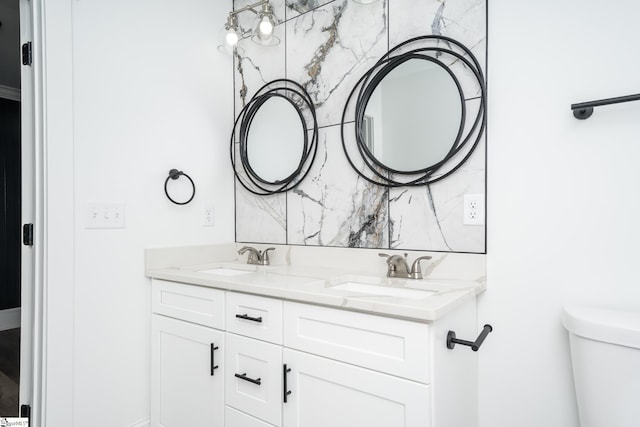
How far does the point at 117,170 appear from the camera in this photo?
1689 mm

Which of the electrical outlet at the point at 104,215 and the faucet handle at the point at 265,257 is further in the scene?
the faucet handle at the point at 265,257

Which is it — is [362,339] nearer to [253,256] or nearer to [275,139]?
[253,256]

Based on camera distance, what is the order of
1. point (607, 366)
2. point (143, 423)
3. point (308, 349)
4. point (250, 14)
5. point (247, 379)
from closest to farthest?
point (607, 366), point (308, 349), point (247, 379), point (143, 423), point (250, 14)

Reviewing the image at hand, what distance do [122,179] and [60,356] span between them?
782mm

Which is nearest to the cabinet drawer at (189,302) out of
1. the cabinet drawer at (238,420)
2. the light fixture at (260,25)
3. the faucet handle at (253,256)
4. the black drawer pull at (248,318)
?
the black drawer pull at (248,318)

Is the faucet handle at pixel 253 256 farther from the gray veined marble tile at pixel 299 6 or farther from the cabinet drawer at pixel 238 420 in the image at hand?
the gray veined marble tile at pixel 299 6

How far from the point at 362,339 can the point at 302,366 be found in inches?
10.4

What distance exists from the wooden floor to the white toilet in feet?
8.56

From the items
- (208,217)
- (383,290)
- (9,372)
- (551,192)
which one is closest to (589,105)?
(551,192)

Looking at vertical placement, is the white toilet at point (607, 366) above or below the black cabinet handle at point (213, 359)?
above

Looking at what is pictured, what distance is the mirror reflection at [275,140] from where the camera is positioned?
6.47ft

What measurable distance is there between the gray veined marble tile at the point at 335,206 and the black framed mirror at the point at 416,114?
0.07m

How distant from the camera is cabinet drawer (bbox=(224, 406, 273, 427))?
1.38 m

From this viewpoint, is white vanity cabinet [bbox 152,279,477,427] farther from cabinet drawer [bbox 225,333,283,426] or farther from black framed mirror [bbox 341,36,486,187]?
black framed mirror [bbox 341,36,486,187]
